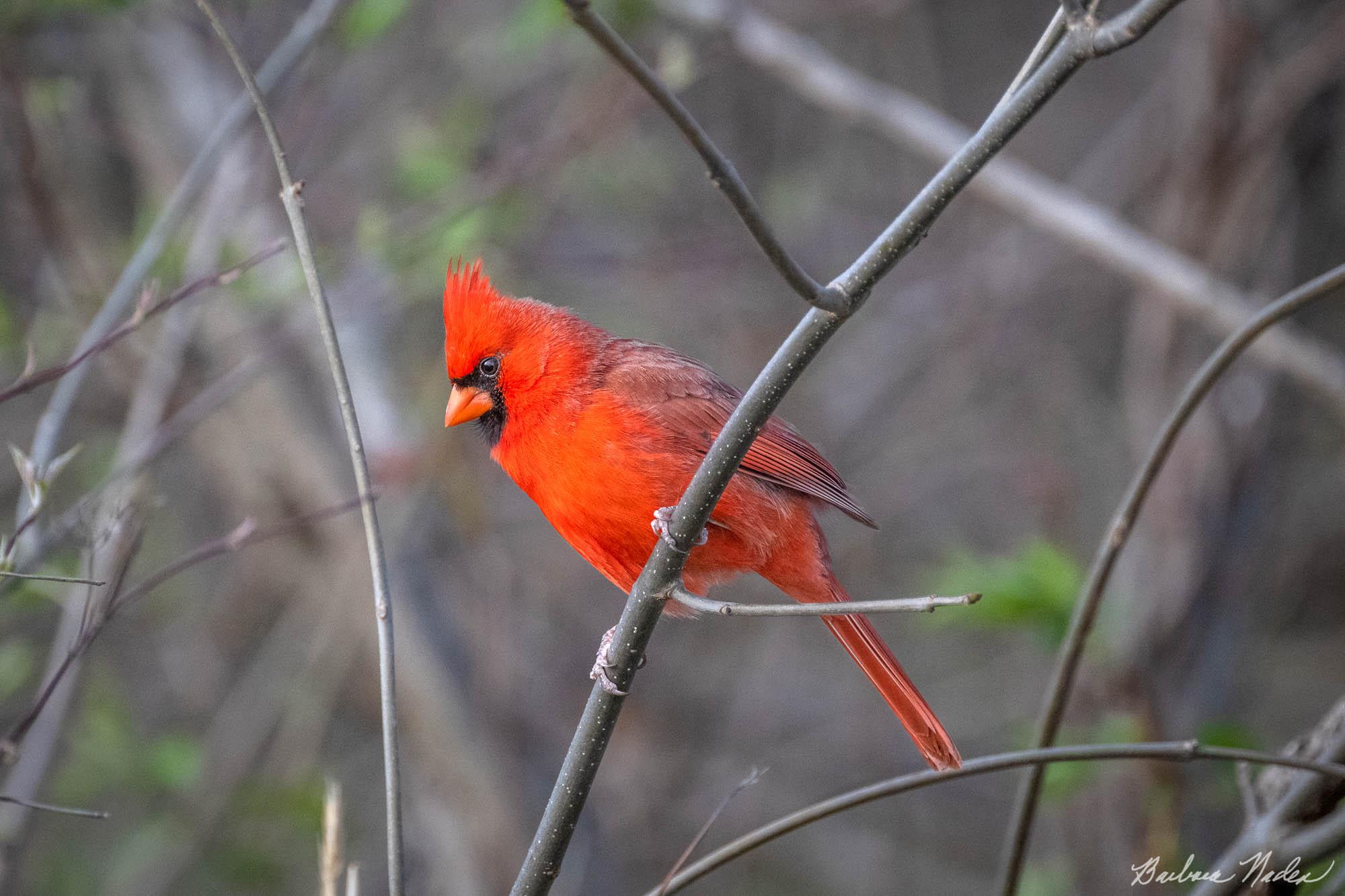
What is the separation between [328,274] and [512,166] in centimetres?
73

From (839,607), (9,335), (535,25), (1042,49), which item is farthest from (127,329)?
(535,25)

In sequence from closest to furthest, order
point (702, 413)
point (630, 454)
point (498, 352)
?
point (630, 454), point (702, 413), point (498, 352)

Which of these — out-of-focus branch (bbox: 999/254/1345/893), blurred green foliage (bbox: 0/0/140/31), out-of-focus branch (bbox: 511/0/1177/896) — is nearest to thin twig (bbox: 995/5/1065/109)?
out-of-focus branch (bbox: 511/0/1177/896)

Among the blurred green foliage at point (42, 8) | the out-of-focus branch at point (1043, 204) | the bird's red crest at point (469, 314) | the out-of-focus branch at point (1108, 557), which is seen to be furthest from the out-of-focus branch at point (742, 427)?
the blurred green foliage at point (42, 8)

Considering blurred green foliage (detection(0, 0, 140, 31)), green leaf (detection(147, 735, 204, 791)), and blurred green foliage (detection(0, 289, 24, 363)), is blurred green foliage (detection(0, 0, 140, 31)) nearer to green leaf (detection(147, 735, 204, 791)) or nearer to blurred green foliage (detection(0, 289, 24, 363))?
blurred green foliage (detection(0, 289, 24, 363))

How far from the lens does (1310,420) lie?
4707 millimetres

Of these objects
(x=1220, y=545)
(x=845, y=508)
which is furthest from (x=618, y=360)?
(x=1220, y=545)

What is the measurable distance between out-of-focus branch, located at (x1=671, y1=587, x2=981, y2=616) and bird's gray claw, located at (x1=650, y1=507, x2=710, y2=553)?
0.24 feet

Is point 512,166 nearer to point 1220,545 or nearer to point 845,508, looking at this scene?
point 845,508

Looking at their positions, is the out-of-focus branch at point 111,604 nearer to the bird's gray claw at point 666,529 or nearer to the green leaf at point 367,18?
the bird's gray claw at point 666,529

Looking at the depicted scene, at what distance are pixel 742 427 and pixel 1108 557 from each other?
0.79 m

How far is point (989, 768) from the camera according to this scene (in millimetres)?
1598

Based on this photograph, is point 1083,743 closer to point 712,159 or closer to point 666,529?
point 666,529

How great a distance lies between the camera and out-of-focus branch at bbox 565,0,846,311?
3.58ft
